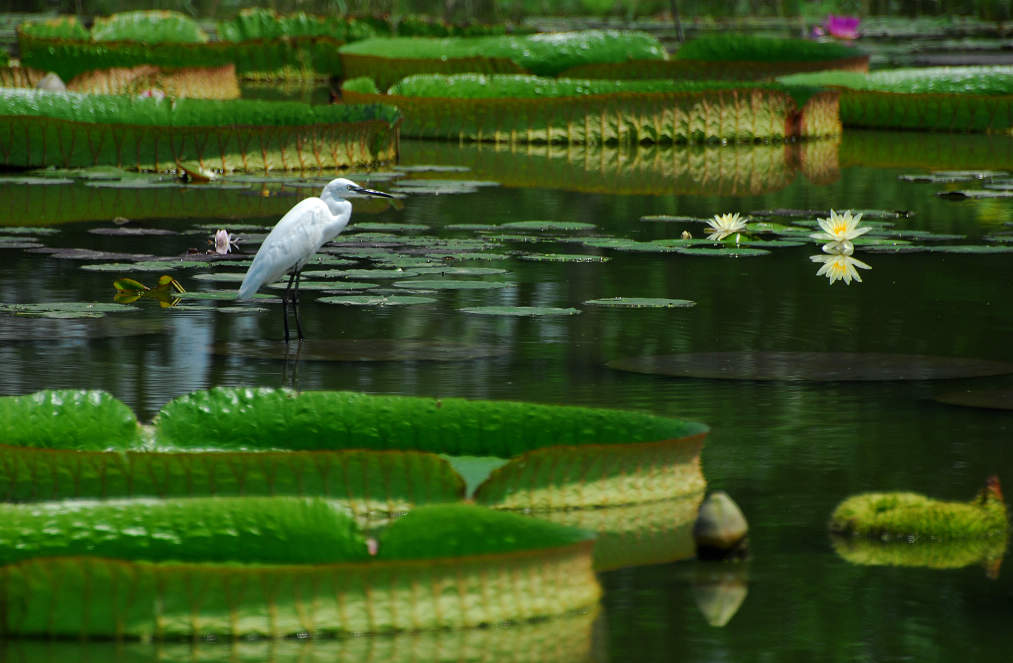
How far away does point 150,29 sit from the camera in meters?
27.9

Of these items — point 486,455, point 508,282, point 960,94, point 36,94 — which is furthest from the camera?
point 960,94

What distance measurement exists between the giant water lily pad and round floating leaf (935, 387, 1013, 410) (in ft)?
0.89

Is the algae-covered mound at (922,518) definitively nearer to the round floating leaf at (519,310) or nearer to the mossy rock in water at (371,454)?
the mossy rock in water at (371,454)

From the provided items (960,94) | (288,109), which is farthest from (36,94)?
(960,94)

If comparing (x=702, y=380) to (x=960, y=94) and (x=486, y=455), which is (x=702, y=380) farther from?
(x=960, y=94)

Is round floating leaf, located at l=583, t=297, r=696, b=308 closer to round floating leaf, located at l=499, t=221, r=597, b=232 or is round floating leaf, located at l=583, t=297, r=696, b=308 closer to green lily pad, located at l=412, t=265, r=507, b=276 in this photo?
green lily pad, located at l=412, t=265, r=507, b=276

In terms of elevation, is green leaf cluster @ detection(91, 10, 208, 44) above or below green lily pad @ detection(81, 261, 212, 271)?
above

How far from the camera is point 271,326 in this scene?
7.73 metres

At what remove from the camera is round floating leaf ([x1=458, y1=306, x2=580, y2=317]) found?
8000mm

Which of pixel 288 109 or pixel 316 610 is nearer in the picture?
pixel 316 610

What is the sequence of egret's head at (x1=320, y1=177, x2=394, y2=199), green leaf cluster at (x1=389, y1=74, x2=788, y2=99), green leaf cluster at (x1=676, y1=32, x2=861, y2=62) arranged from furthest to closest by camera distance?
green leaf cluster at (x1=676, y1=32, x2=861, y2=62) < green leaf cluster at (x1=389, y1=74, x2=788, y2=99) < egret's head at (x1=320, y1=177, x2=394, y2=199)

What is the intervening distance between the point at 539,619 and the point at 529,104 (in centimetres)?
1343

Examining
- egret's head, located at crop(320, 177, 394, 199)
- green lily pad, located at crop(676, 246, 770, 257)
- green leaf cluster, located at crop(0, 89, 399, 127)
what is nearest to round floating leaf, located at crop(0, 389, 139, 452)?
egret's head, located at crop(320, 177, 394, 199)

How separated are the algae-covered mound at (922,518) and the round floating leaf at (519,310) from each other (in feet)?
11.2
